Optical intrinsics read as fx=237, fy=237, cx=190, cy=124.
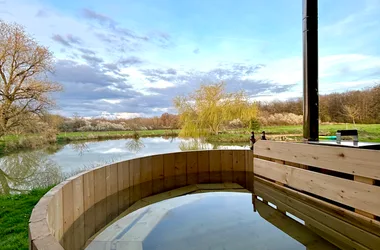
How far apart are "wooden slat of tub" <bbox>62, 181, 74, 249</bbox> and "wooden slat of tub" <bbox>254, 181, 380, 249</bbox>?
6.90 ft

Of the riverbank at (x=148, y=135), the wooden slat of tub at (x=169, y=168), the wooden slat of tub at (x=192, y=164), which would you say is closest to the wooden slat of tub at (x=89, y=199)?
the wooden slat of tub at (x=169, y=168)

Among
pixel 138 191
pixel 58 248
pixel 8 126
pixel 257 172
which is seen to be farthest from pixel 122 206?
pixel 8 126

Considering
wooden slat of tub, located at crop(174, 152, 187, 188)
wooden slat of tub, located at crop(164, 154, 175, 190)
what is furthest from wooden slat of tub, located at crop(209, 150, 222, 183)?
wooden slat of tub, located at crop(164, 154, 175, 190)

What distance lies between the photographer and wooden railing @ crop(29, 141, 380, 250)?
69.9 inches

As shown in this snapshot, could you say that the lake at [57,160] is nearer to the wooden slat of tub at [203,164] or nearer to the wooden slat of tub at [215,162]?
the wooden slat of tub at [203,164]

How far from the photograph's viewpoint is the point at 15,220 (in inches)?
87.5

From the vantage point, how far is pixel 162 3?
196 inches

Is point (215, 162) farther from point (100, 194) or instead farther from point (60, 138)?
point (60, 138)

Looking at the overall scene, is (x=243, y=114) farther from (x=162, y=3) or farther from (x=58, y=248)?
(x=58, y=248)

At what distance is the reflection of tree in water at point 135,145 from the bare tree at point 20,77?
2.68 meters

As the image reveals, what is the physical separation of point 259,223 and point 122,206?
1.44m

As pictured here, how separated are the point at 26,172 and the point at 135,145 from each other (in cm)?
298

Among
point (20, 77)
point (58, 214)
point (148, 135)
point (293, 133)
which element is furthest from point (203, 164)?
point (20, 77)

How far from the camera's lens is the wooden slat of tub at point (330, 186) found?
1.95m
